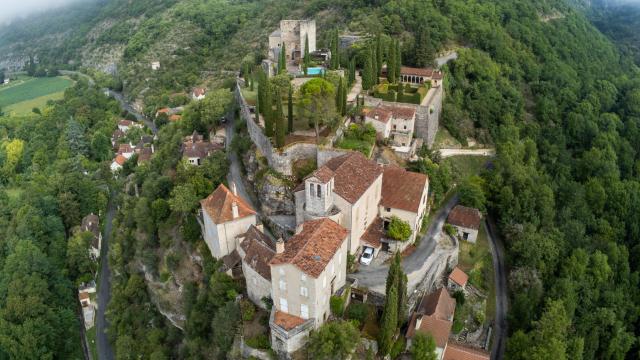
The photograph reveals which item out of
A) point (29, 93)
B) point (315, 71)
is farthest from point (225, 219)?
point (29, 93)

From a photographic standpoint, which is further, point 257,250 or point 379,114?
point 379,114

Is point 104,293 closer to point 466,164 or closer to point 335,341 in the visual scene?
point 335,341

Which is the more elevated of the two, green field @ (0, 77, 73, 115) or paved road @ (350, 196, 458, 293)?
paved road @ (350, 196, 458, 293)

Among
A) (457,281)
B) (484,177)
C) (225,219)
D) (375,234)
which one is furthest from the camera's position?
(484,177)

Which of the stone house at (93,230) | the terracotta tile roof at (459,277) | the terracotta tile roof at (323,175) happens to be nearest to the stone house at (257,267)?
the terracotta tile roof at (323,175)

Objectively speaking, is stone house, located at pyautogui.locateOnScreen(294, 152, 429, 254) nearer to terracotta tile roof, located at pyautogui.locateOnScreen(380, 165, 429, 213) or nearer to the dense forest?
terracotta tile roof, located at pyautogui.locateOnScreen(380, 165, 429, 213)

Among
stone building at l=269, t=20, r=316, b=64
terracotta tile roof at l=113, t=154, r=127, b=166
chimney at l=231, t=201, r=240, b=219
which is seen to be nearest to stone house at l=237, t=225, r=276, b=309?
chimney at l=231, t=201, r=240, b=219
